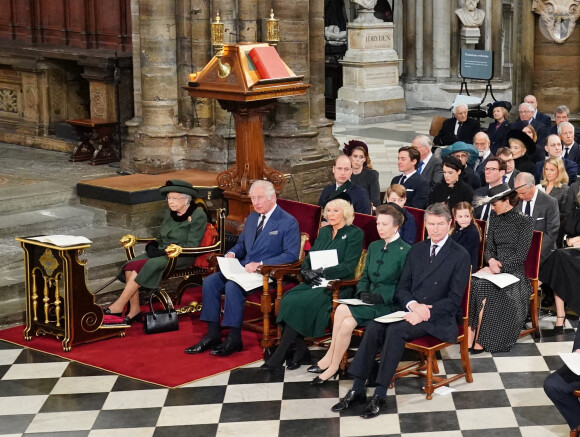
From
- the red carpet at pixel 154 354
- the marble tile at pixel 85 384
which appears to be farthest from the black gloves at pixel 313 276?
the marble tile at pixel 85 384

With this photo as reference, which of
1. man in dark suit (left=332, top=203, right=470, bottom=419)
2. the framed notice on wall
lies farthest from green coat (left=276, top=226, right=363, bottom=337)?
the framed notice on wall

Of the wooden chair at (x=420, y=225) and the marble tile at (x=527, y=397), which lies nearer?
the marble tile at (x=527, y=397)

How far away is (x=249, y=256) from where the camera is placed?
9.41m

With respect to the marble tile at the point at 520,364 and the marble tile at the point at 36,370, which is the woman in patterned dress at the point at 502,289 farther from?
the marble tile at the point at 36,370

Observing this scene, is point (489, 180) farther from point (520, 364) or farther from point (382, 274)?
point (382, 274)

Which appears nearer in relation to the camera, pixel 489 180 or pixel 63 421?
pixel 63 421

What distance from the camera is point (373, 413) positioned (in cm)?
765

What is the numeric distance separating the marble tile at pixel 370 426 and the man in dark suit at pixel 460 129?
6.89m

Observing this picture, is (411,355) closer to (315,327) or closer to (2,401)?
(315,327)

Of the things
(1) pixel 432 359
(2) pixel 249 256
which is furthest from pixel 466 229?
(2) pixel 249 256

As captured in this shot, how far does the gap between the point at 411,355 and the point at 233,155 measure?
4.23 meters

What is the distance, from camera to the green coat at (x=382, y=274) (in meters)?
8.24

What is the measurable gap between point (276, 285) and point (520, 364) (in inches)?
77.3

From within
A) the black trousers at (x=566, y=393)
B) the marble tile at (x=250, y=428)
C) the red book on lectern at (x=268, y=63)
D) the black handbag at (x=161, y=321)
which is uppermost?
the red book on lectern at (x=268, y=63)
